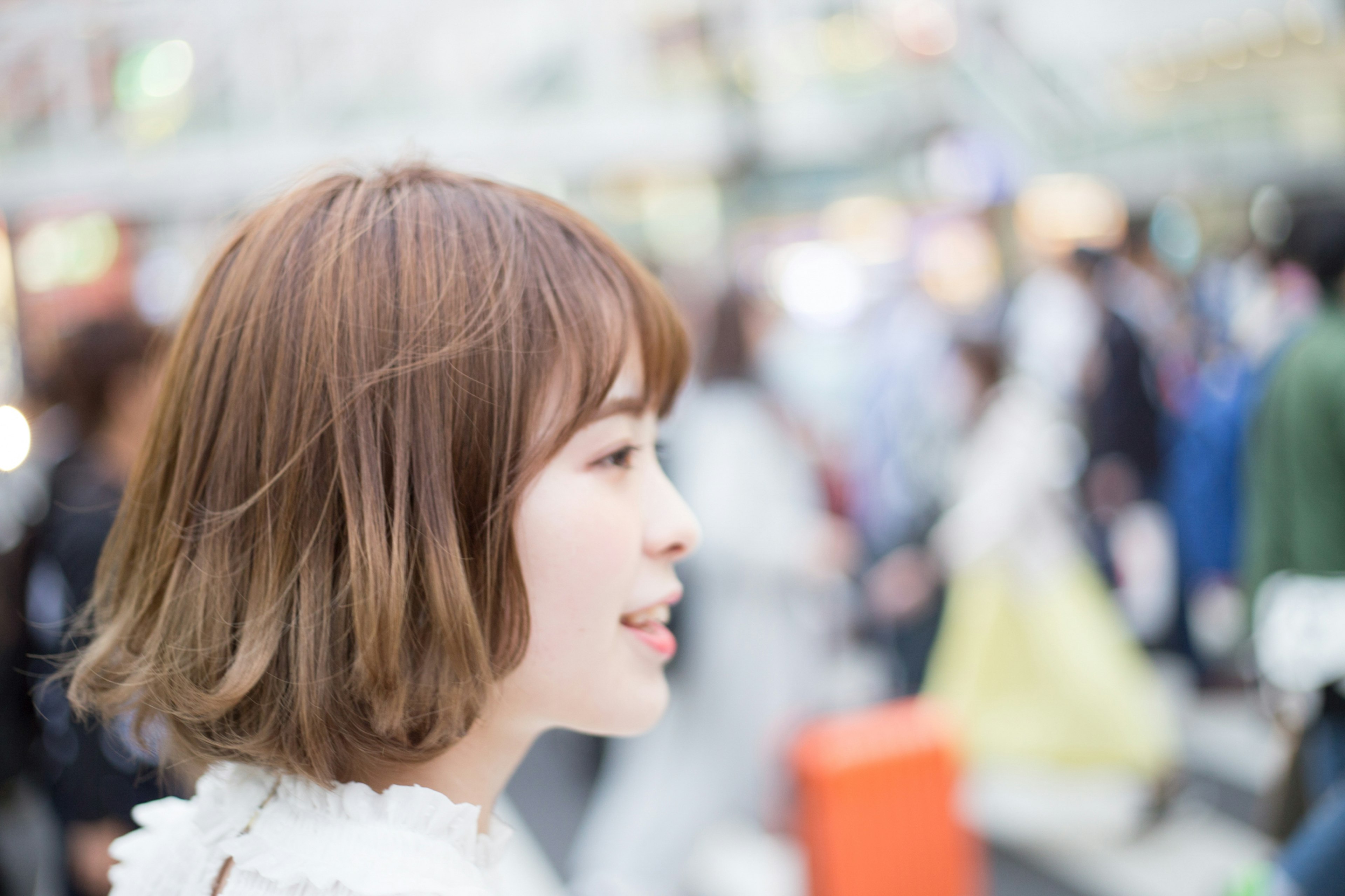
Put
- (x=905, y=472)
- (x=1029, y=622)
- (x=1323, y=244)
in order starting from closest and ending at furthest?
(x=1323, y=244), (x=1029, y=622), (x=905, y=472)

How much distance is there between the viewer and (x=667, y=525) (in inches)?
42.7

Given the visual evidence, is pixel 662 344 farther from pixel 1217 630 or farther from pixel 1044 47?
pixel 1044 47

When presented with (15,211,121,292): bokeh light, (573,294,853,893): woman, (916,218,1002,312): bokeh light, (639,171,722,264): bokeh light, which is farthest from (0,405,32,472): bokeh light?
(916,218,1002,312): bokeh light

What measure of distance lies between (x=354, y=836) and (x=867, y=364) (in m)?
6.57

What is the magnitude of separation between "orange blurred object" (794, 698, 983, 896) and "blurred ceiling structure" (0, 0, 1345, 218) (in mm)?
5109

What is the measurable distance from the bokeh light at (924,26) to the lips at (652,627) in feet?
39.3

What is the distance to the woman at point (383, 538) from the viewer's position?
925mm

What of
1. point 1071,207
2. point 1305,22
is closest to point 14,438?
point 1071,207

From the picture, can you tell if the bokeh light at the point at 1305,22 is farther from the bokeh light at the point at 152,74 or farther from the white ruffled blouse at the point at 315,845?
the white ruffled blouse at the point at 315,845

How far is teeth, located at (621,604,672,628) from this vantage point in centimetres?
108

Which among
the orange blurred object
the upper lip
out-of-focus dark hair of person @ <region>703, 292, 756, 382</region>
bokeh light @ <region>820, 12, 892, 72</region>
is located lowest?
the orange blurred object

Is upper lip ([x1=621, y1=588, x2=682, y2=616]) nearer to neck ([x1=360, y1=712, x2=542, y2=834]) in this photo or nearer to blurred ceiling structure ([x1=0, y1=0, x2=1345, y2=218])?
neck ([x1=360, y1=712, x2=542, y2=834])

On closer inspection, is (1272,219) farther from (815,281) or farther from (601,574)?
(815,281)

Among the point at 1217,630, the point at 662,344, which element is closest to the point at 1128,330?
the point at 1217,630
